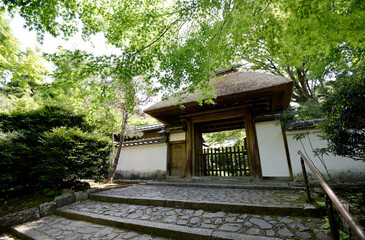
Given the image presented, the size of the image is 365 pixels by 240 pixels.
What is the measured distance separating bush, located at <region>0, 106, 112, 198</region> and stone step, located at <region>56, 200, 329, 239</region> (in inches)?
53.0

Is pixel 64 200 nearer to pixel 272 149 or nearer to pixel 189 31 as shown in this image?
pixel 189 31

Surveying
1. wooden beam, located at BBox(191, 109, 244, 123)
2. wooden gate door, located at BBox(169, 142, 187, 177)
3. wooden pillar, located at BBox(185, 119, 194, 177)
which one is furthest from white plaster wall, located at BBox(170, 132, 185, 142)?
wooden beam, located at BBox(191, 109, 244, 123)

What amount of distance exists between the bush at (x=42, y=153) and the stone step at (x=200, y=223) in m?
1.35

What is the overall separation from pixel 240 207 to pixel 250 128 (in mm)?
3999

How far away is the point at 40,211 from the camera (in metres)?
3.62

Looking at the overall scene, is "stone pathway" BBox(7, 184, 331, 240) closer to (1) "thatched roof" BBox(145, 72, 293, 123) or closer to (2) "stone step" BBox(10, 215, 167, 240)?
(2) "stone step" BBox(10, 215, 167, 240)

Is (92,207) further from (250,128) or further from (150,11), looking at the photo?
(250,128)

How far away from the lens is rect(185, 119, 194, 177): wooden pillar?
698 centimetres

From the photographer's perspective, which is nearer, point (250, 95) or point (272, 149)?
point (250, 95)

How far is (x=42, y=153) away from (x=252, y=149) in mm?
6981

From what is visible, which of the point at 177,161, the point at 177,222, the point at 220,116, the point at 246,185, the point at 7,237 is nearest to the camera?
the point at 177,222

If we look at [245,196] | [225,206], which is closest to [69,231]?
[225,206]

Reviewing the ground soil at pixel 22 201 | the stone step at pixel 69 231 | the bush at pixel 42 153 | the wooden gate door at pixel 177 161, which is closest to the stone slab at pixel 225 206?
the stone step at pixel 69 231

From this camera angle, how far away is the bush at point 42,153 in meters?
4.24
